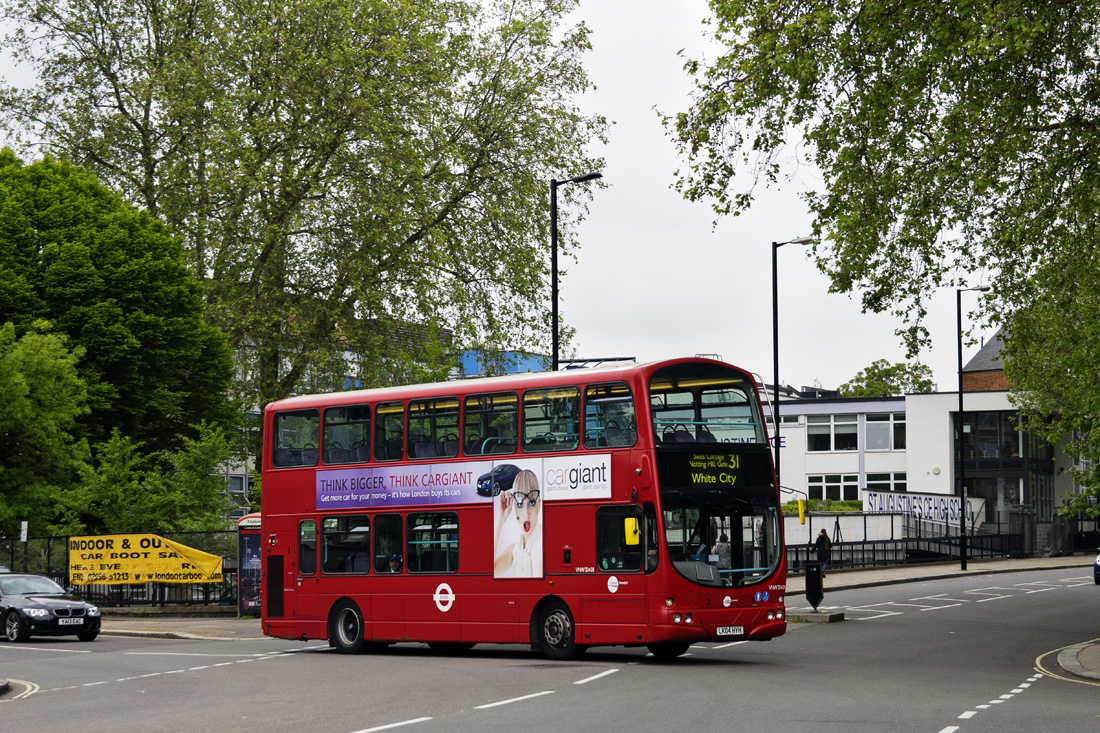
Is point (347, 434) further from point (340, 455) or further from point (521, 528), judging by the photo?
point (521, 528)

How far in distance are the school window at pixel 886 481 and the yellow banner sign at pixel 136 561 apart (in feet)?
158

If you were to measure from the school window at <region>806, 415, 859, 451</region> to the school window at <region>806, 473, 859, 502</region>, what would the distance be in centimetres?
164

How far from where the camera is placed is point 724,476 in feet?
60.9

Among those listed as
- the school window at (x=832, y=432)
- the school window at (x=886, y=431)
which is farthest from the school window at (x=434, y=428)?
the school window at (x=832, y=432)

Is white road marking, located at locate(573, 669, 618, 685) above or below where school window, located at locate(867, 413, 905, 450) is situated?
below

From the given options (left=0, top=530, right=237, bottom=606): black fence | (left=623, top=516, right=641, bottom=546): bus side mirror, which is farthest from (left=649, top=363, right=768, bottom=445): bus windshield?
(left=0, top=530, right=237, bottom=606): black fence

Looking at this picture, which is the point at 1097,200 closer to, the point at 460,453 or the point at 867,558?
the point at 460,453

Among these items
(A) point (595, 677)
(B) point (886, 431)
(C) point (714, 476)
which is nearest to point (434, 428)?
(C) point (714, 476)

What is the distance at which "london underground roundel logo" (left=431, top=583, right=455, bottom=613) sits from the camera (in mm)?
20406

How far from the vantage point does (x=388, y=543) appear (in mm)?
21438

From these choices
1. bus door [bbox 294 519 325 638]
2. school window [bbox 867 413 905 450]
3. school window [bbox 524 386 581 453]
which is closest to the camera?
school window [bbox 524 386 581 453]

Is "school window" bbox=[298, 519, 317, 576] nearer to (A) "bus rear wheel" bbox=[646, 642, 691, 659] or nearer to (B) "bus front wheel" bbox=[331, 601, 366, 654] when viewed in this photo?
(B) "bus front wheel" bbox=[331, 601, 366, 654]

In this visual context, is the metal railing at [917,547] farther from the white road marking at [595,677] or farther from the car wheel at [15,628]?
the white road marking at [595,677]

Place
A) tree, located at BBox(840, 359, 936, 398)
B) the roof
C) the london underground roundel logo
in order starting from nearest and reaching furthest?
the london underground roundel logo < the roof < tree, located at BBox(840, 359, 936, 398)
